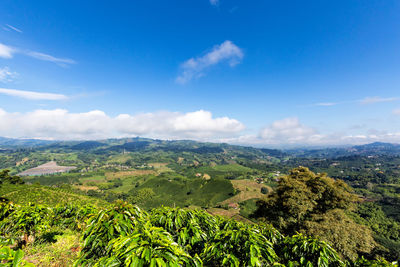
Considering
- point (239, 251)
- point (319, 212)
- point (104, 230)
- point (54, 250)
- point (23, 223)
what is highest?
point (104, 230)

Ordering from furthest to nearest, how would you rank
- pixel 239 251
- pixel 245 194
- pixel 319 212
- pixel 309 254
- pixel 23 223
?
pixel 245 194 → pixel 319 212 → pixel 23 223 → pixel 309 254 → pixel 239 251

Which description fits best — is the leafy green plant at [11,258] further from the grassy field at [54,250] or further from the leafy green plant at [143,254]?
the grassy field at [54,250]

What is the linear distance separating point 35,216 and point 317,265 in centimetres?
984

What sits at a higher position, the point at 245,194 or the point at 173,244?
the point at 173,244

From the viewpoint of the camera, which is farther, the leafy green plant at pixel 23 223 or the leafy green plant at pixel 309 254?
the leafy green plant at pixel 23 223

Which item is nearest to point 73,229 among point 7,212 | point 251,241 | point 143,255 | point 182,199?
point 7,212

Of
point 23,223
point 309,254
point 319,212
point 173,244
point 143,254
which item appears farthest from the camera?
point 319,212

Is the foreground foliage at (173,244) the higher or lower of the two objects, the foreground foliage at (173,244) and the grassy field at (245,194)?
the higher

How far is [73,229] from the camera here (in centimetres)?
896

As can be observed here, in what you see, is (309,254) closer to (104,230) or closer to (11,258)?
(104,230)

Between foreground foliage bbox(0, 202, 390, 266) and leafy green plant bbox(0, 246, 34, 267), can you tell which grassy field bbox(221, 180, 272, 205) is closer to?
foreground foliage bbox(0, 202, 390, 266)

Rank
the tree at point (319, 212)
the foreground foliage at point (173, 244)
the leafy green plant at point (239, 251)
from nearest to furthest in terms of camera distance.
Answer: the foreground foliage at point (173, 244) < the leafy green plant at point (239, 251) < the tree at point (319, 212)

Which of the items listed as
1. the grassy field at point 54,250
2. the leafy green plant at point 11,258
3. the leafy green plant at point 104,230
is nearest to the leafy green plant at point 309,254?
the leafy green plant at point 104,230

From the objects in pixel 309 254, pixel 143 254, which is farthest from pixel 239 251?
pixel 143 254
